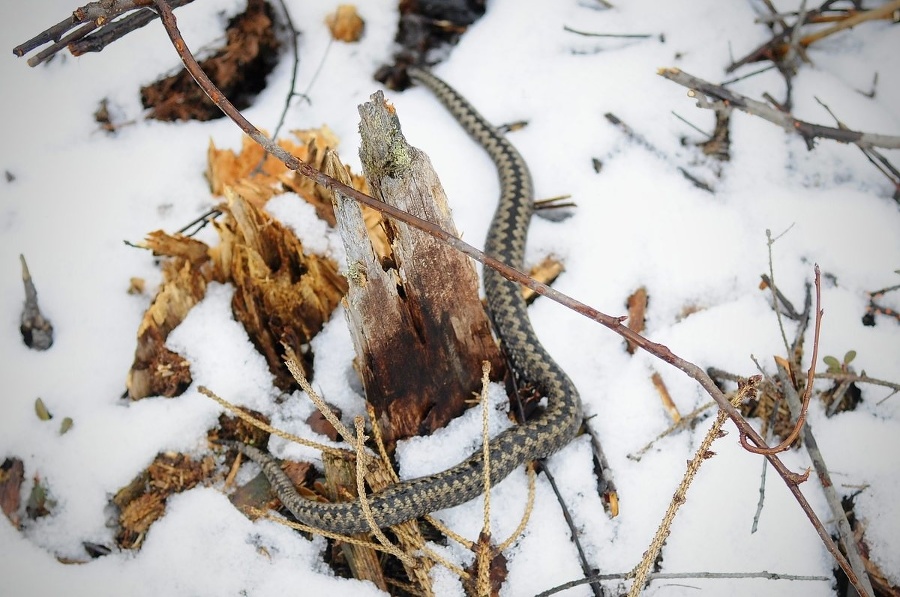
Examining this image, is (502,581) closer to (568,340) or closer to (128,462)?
(568,340)

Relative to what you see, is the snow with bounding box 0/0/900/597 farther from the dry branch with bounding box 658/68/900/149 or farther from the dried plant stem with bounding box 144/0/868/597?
the dried plant stem with bounding box 144/0/868/597

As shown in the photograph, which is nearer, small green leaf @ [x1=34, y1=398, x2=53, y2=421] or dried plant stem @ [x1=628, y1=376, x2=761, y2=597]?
dried plant stem @ [x1=628, y1=376, x2=761, y2=597]

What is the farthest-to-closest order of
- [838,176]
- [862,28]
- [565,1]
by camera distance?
[565,1] → [862,28] → [838,176]

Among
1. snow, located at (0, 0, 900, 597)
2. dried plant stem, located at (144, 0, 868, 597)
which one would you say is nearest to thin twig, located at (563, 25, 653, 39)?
snow, located at (0, 0, 900, 597)

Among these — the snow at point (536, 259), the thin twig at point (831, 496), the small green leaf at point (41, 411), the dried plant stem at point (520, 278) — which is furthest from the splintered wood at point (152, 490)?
the thin twig at point (831, 496)

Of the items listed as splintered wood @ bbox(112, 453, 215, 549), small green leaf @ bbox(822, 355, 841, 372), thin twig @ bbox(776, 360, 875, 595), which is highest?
splintered wood @ bbox(112, 453, 215, 549)

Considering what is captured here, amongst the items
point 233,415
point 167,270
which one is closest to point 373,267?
point 233,415
